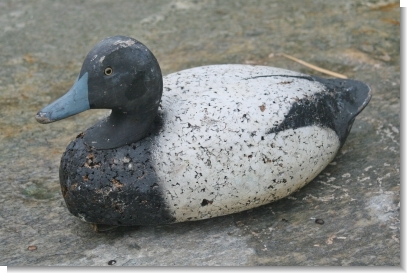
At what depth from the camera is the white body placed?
120 inches

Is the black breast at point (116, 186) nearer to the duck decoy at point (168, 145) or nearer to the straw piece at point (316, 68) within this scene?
the duck decoy at point (168, 145)

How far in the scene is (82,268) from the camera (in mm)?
2994

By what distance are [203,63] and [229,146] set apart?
66.6 inches

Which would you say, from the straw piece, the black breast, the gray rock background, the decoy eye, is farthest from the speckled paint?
the straw piece

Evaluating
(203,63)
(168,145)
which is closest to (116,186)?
(168,145)

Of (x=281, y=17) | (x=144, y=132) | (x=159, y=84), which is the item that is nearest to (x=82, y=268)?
(x=144, y=132)

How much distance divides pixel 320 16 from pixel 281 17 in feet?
0.88

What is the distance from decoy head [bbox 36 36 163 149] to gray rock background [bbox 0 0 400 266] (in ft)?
1.84

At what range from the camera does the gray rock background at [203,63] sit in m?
3.09

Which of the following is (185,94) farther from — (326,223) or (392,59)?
(392,59)

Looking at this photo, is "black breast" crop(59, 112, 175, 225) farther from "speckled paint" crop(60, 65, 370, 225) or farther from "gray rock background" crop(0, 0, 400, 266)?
"gray rock background" crop(0, 0, 400, 266)

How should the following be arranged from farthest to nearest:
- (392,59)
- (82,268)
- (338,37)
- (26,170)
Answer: (338,37), (392,59), (26,170), (82,268)

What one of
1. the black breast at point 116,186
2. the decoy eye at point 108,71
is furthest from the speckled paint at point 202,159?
the decoy eye at point 108,71

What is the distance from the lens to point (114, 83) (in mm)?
2977
